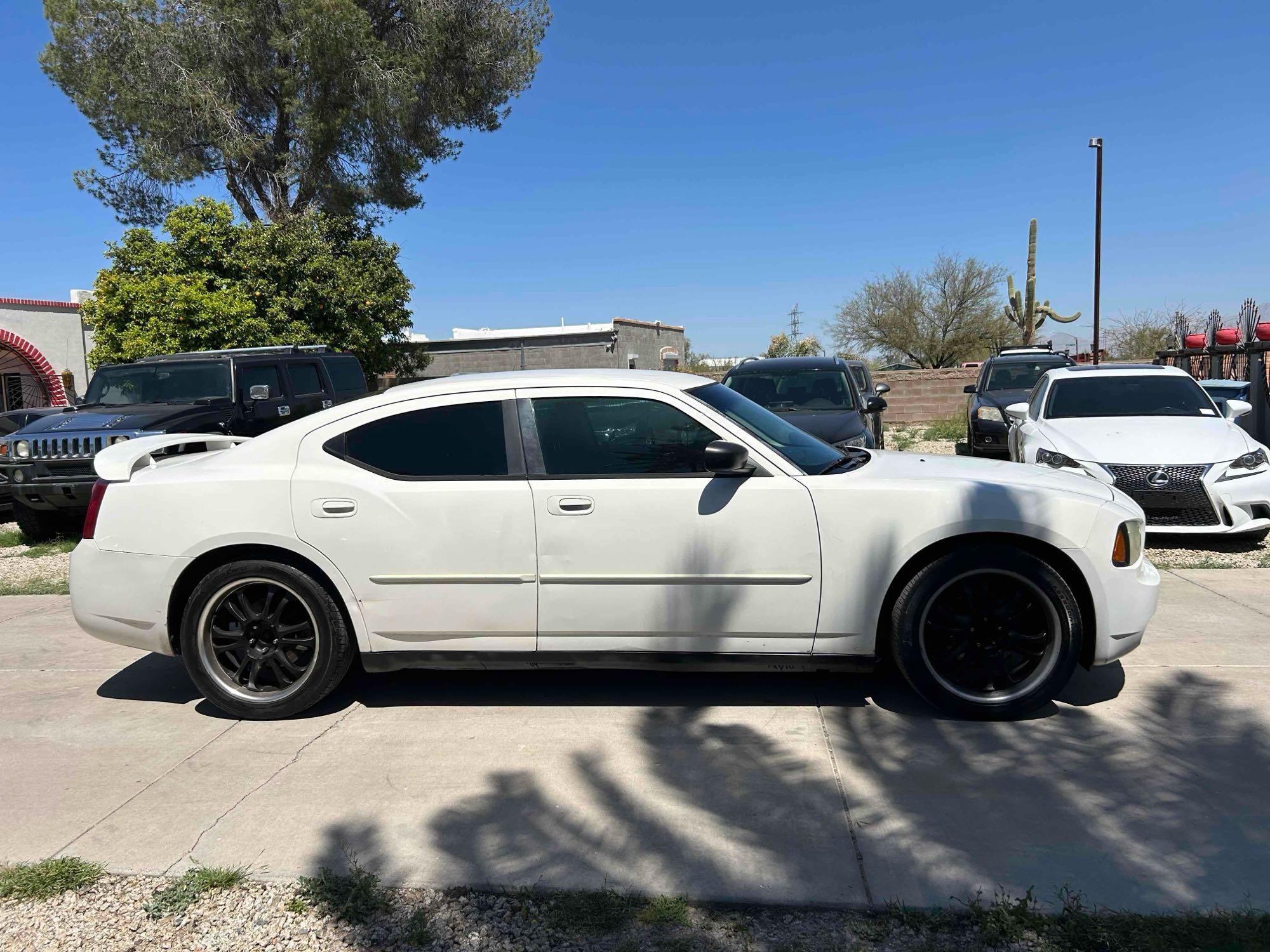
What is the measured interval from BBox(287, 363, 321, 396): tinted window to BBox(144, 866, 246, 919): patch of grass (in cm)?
873

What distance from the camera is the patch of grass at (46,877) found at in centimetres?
312

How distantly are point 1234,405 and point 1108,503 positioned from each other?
19.2 feet

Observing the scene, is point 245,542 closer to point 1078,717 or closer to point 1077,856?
point 1077,856

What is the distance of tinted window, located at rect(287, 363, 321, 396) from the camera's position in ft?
37.0

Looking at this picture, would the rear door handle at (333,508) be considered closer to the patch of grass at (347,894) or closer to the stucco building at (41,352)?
the patch of grass at (347,894)

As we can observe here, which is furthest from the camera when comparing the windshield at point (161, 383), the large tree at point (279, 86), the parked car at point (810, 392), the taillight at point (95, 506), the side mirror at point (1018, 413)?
the large tree at point (279, 86)

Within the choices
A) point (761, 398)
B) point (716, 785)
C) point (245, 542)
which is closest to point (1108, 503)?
point (716, 785)

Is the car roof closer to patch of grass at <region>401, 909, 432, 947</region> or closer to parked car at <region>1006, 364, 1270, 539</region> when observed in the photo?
parked car at <region>1006, 364, 1270, 539</region>

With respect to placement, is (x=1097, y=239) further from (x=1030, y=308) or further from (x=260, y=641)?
(x=260, y=641)

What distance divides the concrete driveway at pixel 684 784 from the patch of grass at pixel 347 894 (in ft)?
0.32

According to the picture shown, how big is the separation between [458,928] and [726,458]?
2.13 m

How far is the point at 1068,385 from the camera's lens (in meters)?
9.68

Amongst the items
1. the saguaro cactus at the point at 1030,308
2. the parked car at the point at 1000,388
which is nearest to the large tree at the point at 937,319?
the saguaro cactus at the point at 1030,308

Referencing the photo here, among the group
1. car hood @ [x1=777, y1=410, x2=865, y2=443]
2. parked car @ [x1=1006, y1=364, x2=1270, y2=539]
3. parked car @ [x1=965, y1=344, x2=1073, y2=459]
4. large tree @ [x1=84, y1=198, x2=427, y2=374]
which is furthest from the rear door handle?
large tree @ [x1=84, y1=198, x2=427, y2=374]
